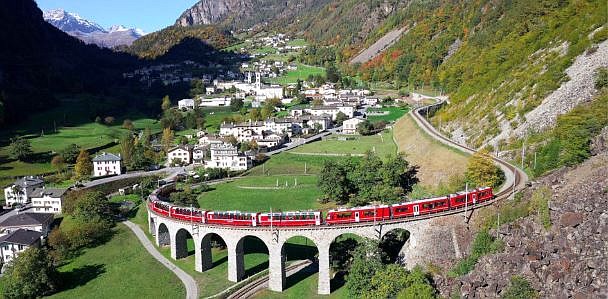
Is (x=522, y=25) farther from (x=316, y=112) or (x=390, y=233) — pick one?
(x=390, y=233)

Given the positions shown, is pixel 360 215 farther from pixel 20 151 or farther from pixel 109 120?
pixel 109 120

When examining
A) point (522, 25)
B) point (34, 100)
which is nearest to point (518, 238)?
point (522, 25)

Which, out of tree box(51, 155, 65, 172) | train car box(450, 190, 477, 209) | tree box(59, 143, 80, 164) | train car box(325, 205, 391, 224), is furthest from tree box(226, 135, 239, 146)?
train car box(450, 190, 477, 209)

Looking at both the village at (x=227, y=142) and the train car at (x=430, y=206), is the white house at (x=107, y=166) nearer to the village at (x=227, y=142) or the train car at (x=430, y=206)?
the village at (x=227, y=142)

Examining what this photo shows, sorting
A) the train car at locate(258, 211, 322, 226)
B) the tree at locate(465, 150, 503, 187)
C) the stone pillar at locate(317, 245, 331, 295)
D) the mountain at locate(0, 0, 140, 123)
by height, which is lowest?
the stone pillar at locate(317, 245, 331, 295)

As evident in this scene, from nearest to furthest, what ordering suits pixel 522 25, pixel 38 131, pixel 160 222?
1. pixel 160 222
2. pixel 522 25
3. pixel 38 131

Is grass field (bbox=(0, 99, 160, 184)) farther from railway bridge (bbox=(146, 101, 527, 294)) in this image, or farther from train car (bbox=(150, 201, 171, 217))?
railway bridge (bbox=(146, 101, 527, 294))

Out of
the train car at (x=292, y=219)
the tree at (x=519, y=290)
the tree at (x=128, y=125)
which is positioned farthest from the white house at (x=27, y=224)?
the tree at (x=128, y=125)

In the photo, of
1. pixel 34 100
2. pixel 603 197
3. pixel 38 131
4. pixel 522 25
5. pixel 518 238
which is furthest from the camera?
pixel 34 100
